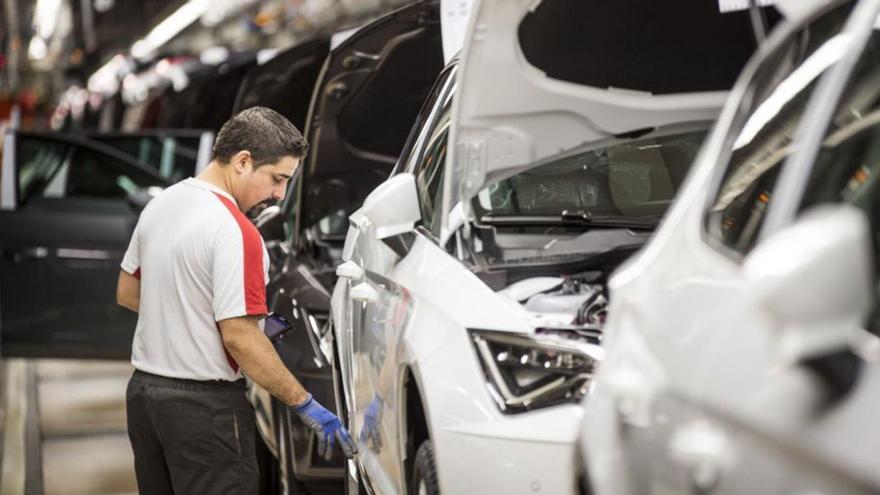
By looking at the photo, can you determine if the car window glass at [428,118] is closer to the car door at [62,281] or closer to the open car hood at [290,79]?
the open car hood at [290,79]

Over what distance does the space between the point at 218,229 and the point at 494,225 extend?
91 cm

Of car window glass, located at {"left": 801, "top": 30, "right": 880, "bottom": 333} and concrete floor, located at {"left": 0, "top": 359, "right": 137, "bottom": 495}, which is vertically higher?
car window glass, located at {"left": 801, "top": 30, "right": 880, "bottom": 333}

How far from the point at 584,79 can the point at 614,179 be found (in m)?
0.38

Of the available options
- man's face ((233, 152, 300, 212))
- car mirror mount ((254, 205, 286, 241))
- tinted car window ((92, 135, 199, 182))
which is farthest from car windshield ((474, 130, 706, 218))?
tinted car window ((92, 135, 199, 182))

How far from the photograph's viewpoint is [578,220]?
5195mm

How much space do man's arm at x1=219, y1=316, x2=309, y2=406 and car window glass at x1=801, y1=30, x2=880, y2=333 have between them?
77.5 inches

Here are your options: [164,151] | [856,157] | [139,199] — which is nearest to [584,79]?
[856,157]

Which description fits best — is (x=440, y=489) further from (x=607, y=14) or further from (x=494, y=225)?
(x=607, y=14)

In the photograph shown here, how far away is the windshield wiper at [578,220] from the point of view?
16.9 ft

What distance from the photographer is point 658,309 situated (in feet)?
9.60

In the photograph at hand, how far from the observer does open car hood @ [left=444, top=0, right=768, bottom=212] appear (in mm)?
5016

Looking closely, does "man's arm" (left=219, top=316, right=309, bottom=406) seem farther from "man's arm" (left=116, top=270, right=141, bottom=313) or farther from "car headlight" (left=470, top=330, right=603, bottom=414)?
"car headlight" (left=470, top=330, right=603, bottom=414)

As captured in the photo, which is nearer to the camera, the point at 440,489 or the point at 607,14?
the point at 440,489

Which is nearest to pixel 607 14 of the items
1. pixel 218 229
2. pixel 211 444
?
pixel 218 229
